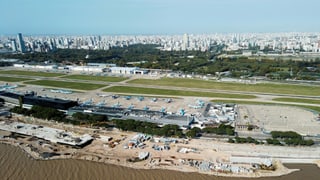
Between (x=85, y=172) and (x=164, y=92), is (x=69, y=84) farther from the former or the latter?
(x=85, y=172)

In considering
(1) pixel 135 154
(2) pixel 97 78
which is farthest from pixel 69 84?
(1) pixel 135 154

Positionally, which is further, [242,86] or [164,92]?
[242,86]

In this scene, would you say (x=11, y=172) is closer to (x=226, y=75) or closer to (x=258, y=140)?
(x=258, y=140)

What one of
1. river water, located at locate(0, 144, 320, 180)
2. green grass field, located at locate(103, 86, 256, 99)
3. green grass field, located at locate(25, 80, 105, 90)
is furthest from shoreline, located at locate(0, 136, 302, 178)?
green grass field, located at locate(25, 80, 105, 90)

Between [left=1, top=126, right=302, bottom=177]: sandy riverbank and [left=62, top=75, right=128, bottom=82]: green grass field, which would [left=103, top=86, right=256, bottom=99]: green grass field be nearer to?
[left=62, top=75, right=128, bottom=82]: green grass field

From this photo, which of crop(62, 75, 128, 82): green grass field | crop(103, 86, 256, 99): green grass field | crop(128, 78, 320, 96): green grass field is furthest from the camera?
crop(62, 75, 128, 82): green grass field

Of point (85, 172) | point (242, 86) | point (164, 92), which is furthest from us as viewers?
point (242, 86)

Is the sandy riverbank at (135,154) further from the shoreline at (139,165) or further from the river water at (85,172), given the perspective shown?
the river water at (85,172)
